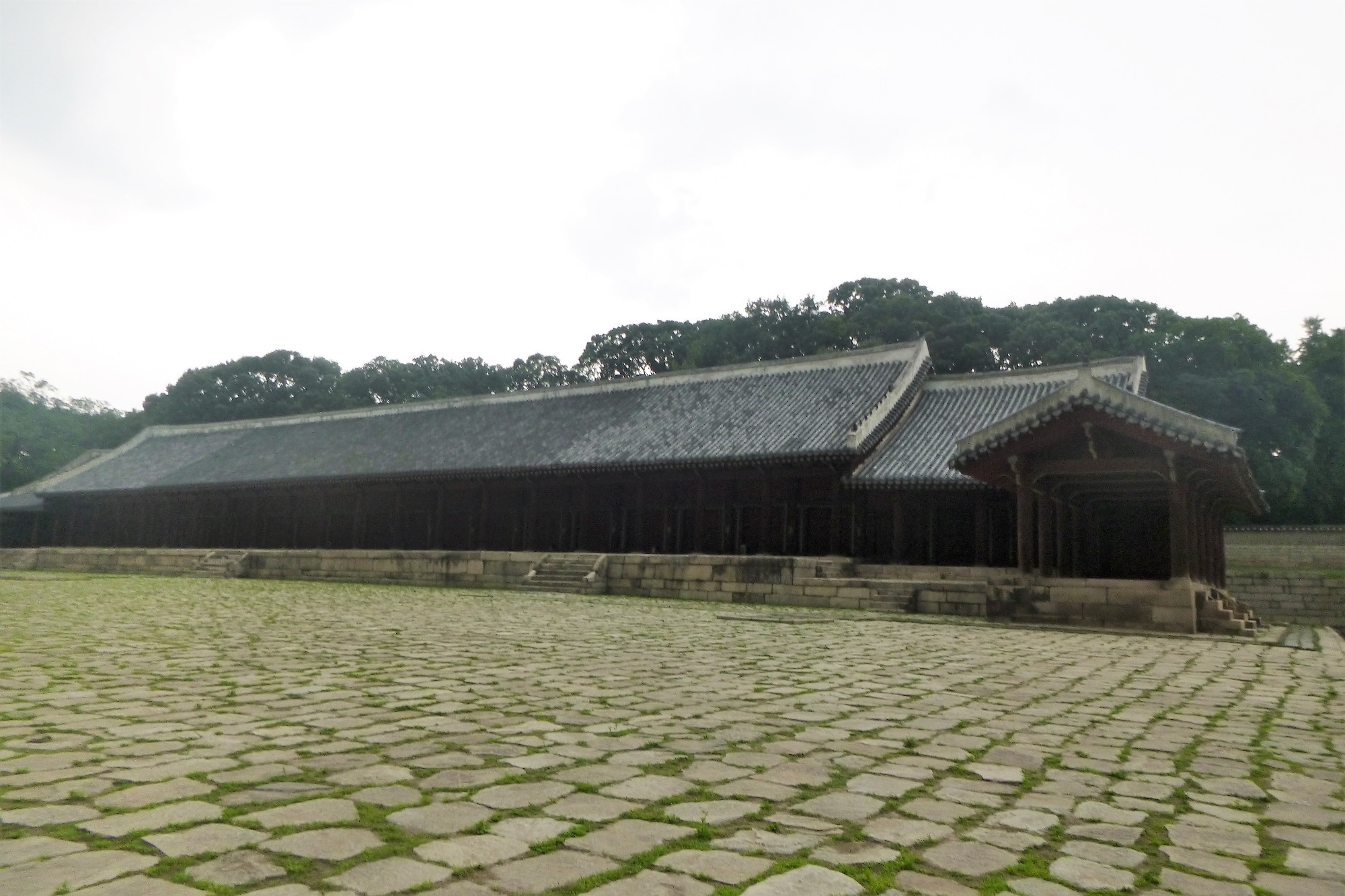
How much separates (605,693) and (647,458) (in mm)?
19558

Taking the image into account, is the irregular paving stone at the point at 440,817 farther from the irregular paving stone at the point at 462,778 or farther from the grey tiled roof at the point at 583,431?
the grey tiled roof at the point at 583,431

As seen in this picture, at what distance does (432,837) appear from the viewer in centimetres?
316

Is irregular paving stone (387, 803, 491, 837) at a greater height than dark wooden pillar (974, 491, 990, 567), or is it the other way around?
dark wooden pillar (974, 491, 990, 567)

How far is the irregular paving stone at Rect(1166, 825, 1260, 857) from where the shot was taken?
3.34 metres

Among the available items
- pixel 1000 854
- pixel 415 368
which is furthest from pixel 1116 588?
pixel 415 368

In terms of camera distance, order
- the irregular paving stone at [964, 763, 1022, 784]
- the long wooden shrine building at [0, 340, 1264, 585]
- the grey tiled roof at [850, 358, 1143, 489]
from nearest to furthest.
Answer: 1. the irregular paving stone at [964, 763, 1022, 784]
2. the long wooden shrine building at [0, 340, 1264, 585]
3. the grey tiled roof at [850, 358, 1143, 489]

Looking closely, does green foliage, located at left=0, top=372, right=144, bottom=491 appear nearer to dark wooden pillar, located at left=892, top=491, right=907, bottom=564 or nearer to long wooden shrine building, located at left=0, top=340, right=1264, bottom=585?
long wooden shrine building, located at left=0, top=340, right=1264, bottom=585

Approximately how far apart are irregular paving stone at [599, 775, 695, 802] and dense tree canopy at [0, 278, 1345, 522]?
36.2 metres

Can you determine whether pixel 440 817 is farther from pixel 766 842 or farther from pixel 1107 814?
pixel 1107 814

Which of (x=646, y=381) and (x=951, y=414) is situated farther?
(x=646, y=381)

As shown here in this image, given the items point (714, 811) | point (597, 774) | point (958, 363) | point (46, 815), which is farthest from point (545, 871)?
point (958, 363)

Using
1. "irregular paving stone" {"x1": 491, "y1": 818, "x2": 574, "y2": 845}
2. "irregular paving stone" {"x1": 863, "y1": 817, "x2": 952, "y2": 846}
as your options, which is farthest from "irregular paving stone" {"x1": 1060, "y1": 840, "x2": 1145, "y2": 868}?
"irregular paving stone" {"x1": 491, "y1": 818, "x2": 574, "y2": 845}

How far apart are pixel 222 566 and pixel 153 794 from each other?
30958mm

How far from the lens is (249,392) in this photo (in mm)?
71938
